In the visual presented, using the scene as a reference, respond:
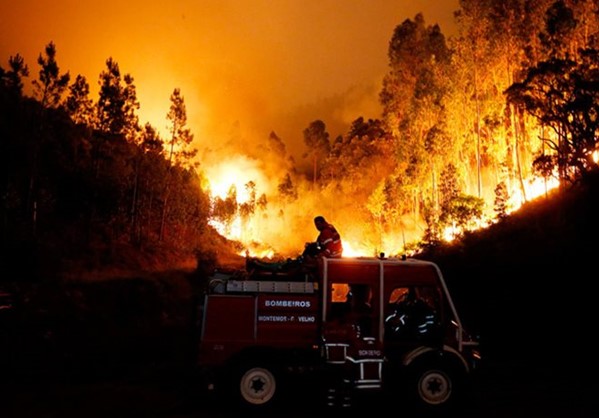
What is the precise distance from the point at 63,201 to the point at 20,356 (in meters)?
29.5

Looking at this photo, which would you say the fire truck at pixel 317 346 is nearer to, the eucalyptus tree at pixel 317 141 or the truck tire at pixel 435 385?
the truck tire at pixel 435 385

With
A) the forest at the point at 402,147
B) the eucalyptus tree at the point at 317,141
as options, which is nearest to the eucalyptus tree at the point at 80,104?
the forest at the point at 402,147

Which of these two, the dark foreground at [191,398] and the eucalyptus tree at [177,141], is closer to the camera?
the dark foreground at [191,398]

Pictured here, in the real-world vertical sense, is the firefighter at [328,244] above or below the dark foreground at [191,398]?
above

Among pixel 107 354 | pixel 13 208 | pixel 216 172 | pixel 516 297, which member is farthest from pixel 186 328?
pixel 216 172

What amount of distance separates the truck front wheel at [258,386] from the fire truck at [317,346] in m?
0.02

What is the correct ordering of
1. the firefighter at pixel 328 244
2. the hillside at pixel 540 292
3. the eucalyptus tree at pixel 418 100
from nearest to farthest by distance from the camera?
1. the firefighter at pixel 328 244
2. the hillside at pixel 540 292
3. the eucalyptus tree at pixel 418 100

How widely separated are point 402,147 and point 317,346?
3871 centimetres

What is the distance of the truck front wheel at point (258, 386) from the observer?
848 centimetres

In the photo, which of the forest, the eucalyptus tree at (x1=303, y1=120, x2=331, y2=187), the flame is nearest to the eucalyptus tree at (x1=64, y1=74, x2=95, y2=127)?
the forest

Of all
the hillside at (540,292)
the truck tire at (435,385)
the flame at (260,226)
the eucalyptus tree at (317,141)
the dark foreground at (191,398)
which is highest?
the eucalyptus tree at (317,141)

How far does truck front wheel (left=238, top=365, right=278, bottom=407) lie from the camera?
848cm

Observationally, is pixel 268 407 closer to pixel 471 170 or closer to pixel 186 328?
pixel 186 328

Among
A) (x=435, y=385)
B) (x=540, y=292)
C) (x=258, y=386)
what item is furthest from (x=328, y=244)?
(x=540, y=292)
